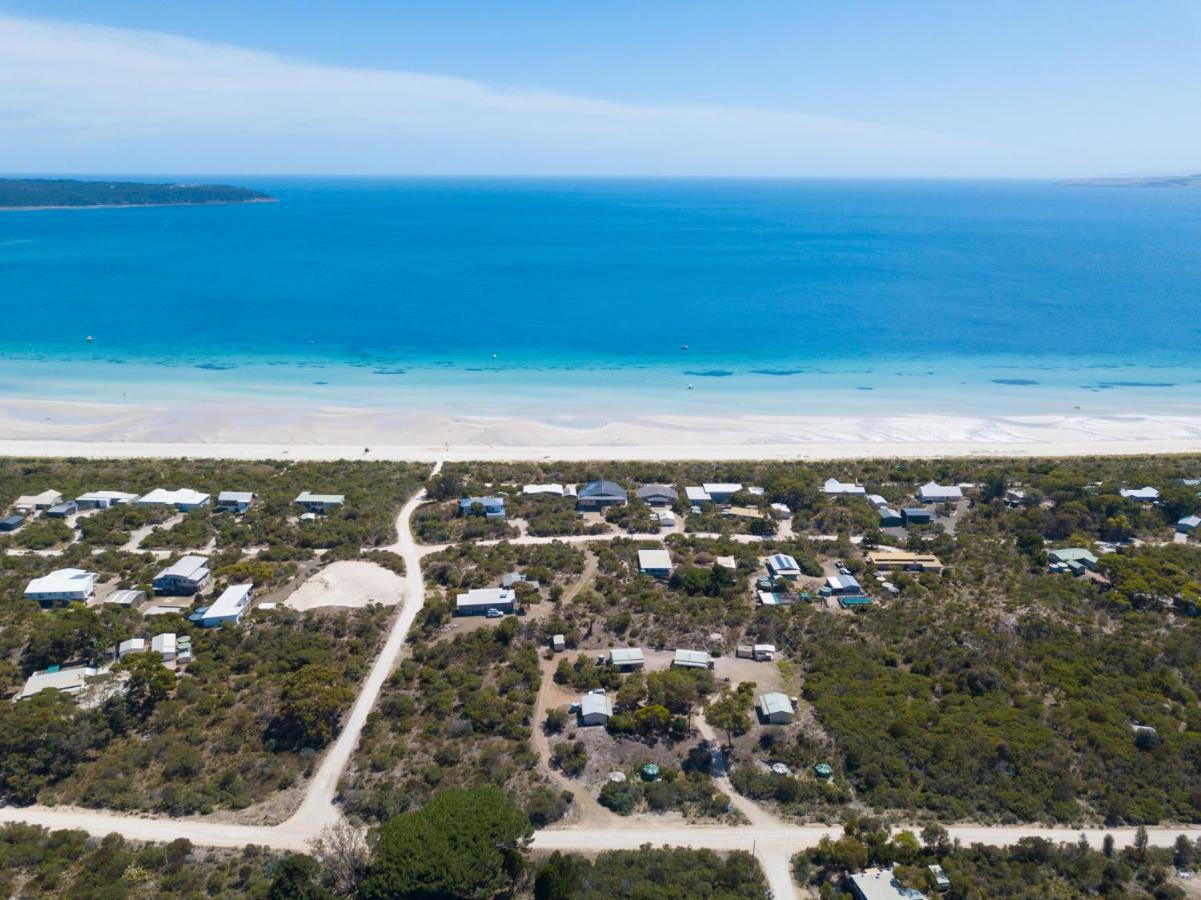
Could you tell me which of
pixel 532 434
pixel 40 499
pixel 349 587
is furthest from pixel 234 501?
pixel 532 434

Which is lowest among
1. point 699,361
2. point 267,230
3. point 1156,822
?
point 1156,822

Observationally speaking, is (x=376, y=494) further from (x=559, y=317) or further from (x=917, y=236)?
(x=917, y=236)

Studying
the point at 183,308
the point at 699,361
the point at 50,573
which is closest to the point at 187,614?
the point at 50,573

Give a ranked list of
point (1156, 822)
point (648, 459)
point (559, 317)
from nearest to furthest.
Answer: point (1156, 822)
point (648, 459)
point (559, 317)

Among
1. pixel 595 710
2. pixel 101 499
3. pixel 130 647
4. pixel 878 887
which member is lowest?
pixel 878 887

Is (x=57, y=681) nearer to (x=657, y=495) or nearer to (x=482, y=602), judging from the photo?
(x=482, y=602)

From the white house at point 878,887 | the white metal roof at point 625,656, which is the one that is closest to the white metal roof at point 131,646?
the white metal roof at point 625,656
